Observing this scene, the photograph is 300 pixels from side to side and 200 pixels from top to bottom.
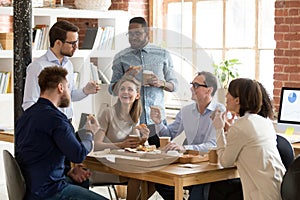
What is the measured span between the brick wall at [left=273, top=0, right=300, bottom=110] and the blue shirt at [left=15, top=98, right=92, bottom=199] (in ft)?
9.88

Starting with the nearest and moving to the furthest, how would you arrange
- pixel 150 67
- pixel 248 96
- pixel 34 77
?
pixel 248 96
pixel 34 77
pixel 150 67

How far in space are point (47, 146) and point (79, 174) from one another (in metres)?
0.53

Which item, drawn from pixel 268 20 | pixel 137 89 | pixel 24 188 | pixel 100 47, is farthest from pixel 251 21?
pixel 24 188

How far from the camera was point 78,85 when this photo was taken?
6.74 m

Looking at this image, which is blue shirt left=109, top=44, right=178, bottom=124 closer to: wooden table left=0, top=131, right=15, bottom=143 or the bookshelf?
wooden table left=0, top=131, right=15, bottom=143

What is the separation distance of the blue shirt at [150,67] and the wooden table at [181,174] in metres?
0.46

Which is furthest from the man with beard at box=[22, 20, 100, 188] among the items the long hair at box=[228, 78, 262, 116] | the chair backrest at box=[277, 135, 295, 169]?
the chair backrest at box=[277, 135, 295, 169]

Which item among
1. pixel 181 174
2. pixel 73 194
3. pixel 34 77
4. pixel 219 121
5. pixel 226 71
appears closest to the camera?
pixel 181 174

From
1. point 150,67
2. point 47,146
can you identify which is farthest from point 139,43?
point 47,146

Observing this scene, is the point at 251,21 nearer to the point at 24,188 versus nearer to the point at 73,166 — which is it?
the point at 73,166

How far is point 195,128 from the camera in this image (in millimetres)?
4539

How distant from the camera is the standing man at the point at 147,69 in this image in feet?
14.0

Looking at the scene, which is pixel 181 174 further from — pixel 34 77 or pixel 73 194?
pixel 34 77

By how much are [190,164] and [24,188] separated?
38.4 inches
